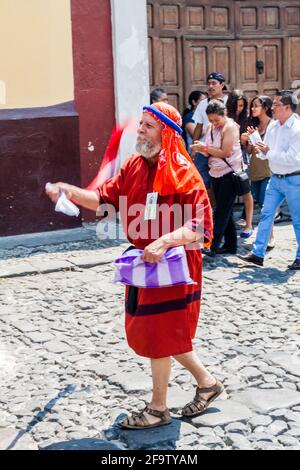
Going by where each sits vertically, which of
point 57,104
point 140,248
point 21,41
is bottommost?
point 140,248

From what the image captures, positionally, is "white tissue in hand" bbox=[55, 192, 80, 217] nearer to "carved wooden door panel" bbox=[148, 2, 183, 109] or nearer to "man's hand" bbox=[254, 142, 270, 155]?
"man's hand" bbox=[254, 142, 270, 155]

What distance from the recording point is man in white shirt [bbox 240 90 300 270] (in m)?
7.75

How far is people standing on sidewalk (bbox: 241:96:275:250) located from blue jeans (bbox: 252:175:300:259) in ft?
3.63

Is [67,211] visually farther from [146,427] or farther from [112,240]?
[112,240]

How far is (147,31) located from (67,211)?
626 cm

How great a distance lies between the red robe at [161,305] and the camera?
14.0 feet

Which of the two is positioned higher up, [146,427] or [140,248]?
[140,248]

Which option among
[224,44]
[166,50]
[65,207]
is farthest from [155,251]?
[224,44]

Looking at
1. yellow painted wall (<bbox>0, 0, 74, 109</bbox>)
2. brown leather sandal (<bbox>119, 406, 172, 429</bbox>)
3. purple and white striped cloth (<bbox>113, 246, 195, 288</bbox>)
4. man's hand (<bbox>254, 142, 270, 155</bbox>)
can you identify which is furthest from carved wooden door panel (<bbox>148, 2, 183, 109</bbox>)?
brown leather sandal (<bbox>119, 406, 172, 429</bbox>)

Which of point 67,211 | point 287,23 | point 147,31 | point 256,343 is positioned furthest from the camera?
point 287,23

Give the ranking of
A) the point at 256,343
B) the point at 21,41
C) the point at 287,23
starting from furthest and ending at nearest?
the point at 287,23
the point at 21,41
the point at 256,343

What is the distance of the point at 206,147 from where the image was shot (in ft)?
26.7
